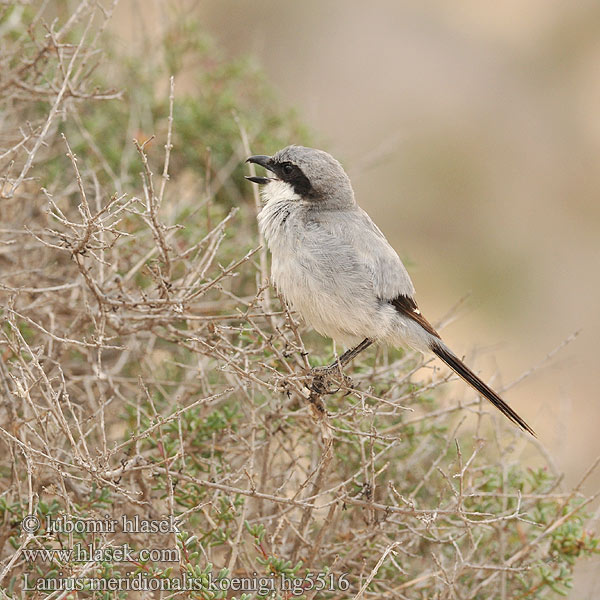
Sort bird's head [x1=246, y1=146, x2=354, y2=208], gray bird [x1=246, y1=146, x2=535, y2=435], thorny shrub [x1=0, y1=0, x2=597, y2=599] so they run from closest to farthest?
thorny shrub [x1=0, y1=0, x2=597, y2=599] → gray bird [x1=246, y1=146, x2=535, y2=435] → bird's head [x1=246, y1=146, x2=354, y2=208]

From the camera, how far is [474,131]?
13164 mm

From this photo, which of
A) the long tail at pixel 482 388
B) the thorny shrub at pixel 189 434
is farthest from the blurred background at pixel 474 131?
the long tail at pixel 482 388

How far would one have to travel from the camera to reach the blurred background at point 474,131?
11.2m

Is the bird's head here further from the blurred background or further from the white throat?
the blurred background

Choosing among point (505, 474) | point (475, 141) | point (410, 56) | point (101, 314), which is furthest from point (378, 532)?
point (410, 56)

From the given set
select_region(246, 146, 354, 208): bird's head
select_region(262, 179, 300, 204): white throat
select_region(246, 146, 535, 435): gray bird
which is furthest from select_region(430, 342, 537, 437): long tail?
select_region(262, 179, 300, 204): white throat

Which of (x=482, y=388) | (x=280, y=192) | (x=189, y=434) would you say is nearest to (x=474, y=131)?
(x=280, y=192)

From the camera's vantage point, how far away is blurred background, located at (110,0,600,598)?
11164mm

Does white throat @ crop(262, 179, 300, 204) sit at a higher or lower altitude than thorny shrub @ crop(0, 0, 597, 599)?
higher

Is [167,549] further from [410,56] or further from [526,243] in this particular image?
[410,56]

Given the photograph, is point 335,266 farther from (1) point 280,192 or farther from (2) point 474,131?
(2) point 474,131

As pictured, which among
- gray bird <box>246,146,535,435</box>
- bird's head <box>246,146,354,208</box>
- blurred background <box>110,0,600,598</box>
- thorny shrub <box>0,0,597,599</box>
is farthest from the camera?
blurred background <box>110,0,600,598</box>

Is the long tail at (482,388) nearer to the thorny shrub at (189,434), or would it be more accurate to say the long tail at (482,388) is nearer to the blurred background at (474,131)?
the thorny shrub at (189,434)

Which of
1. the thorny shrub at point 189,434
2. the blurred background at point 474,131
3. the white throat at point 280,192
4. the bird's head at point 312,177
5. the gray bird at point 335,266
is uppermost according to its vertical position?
the blurred background at point 474,131
